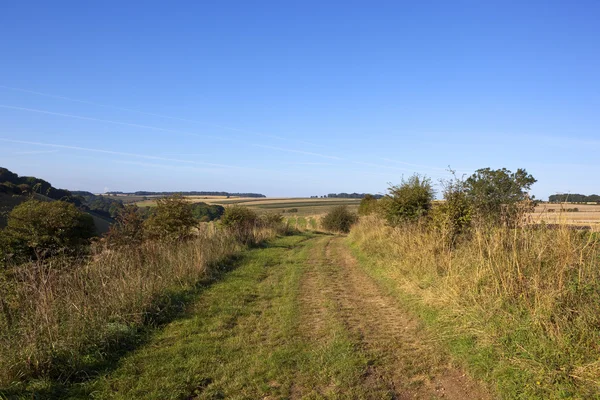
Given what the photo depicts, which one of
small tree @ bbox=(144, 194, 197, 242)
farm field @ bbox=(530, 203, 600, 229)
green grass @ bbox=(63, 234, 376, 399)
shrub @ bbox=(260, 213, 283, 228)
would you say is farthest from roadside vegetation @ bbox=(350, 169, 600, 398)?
shrub @ bbox=(260, 213, 283, 228)

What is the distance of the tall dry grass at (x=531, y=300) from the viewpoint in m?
4.41

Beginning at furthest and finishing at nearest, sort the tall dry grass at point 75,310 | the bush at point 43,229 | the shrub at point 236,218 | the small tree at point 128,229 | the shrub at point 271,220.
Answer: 1. the shrub at point 271,220
2. the shrub at point 236,218
3. the small tree at point 128,229
4. the bush at point 43,229
5. the tall dry grass at point 75,310

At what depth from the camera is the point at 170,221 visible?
601 inches

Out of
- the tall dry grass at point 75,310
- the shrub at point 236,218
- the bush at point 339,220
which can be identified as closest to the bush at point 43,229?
the tall dry grass at point 75,310

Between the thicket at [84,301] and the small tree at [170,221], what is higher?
the small tree at [170,221]

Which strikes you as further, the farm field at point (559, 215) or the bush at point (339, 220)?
the bush at point (339, 220)

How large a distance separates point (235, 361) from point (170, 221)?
10611 mm

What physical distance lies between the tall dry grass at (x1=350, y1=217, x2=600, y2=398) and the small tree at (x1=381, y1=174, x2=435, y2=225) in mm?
8279

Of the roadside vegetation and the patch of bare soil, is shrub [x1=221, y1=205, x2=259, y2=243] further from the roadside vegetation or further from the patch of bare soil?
the roadside vegetation

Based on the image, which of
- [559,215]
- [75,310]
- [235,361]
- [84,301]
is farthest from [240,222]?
[559,215]

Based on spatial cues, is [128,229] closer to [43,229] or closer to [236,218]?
[43,229]

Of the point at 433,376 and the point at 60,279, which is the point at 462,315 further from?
the point at 60,279

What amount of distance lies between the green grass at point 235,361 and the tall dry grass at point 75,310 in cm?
52

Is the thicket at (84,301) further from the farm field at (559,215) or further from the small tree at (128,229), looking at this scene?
the farm field at (559,215)
